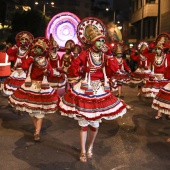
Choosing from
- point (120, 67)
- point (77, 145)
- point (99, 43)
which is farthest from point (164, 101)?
point (120, 67)

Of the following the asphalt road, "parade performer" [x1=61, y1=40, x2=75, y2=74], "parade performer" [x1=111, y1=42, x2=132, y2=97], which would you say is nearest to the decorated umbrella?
"parade performer" [x1=61, y1=40, x2=75, y2=74]

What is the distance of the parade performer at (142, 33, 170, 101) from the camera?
781 cm

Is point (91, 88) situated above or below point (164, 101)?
above

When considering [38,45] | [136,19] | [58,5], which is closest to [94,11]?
[58,5]

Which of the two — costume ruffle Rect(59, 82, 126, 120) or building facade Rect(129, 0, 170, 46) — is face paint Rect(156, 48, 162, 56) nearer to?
costume ruffle Rect(59, 82, 126, 120)

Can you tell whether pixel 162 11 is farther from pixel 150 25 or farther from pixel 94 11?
pixel 94 11

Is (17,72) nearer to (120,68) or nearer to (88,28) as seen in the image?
(88,28)

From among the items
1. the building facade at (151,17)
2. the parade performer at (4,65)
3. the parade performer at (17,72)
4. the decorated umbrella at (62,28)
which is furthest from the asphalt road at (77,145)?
the building facade at (151,17)

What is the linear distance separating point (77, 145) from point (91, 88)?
1.40m

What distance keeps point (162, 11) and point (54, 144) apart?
21412mm

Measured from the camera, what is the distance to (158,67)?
26.9ft

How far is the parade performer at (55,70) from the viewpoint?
9.86 m

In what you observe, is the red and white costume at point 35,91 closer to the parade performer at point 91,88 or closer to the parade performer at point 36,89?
the parade performer at point 36,89

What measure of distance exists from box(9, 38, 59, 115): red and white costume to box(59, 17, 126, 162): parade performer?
42.8 inches
